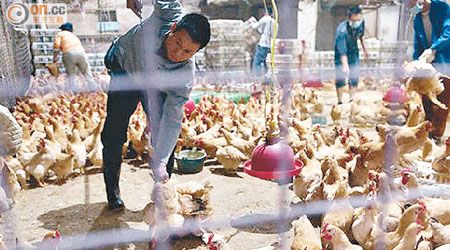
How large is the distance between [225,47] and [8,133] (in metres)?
5.73

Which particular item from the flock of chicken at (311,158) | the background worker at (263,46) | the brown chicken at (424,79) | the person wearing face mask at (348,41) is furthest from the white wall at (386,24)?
the brown chicken at (424,79)

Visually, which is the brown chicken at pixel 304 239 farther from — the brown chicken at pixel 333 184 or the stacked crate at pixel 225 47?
the stacked crate at pixel 225 47

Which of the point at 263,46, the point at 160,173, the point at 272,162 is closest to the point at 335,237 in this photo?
the point at 272,162

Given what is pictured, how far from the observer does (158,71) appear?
1.44 m

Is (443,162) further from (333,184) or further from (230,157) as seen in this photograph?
(230,157)

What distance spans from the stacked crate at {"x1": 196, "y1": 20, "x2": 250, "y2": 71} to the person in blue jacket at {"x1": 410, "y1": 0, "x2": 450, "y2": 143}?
4.06 meters

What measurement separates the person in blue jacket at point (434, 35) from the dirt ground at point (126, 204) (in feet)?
4.82

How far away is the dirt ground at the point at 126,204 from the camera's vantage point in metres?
1.76

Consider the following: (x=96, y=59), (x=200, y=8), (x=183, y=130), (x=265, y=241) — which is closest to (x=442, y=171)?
(x=265, y=241)

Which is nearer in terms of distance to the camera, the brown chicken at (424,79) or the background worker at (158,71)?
the background worker at (158,71)

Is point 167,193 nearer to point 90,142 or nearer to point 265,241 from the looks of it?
point 265,241

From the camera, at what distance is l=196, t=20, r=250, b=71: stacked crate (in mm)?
6672

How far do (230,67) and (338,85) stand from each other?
8.38ft

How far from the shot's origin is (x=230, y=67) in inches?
266
